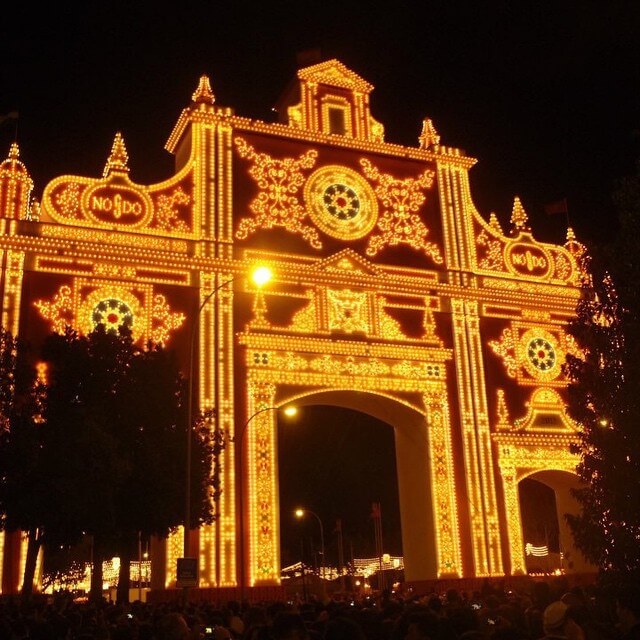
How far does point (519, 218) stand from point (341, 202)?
311 inches

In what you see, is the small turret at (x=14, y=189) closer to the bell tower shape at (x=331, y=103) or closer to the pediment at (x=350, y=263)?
the bell tower shape at (x=331, y=103)

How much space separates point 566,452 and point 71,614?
22.3m

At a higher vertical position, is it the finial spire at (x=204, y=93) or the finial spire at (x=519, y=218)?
the finial spire at (x=204, y=93)

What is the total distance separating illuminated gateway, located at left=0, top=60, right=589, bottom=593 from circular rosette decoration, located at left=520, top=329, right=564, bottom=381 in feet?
0.22

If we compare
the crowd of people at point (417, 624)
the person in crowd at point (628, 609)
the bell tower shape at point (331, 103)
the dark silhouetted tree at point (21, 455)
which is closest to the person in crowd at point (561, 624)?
the crowd of people at point (417, 624)

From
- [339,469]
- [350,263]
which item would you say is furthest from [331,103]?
[339,469]

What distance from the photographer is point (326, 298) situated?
31.9m

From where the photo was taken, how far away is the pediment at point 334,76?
3472 cm

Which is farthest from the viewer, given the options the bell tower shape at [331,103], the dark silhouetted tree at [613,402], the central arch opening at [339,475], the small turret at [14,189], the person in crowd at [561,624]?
the central arch opening at [339,475]

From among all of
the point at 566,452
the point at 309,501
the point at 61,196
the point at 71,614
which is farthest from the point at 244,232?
the point at 309,501

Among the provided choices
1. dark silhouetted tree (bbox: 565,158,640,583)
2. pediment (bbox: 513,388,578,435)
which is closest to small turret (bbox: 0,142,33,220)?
dark silhouetted tree (bbox: 565,158,640,583)

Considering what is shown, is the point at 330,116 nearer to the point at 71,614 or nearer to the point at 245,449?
the point at 245,449

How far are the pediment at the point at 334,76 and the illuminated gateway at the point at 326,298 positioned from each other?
8 cm

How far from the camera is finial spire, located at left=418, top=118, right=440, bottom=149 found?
36438 mm
